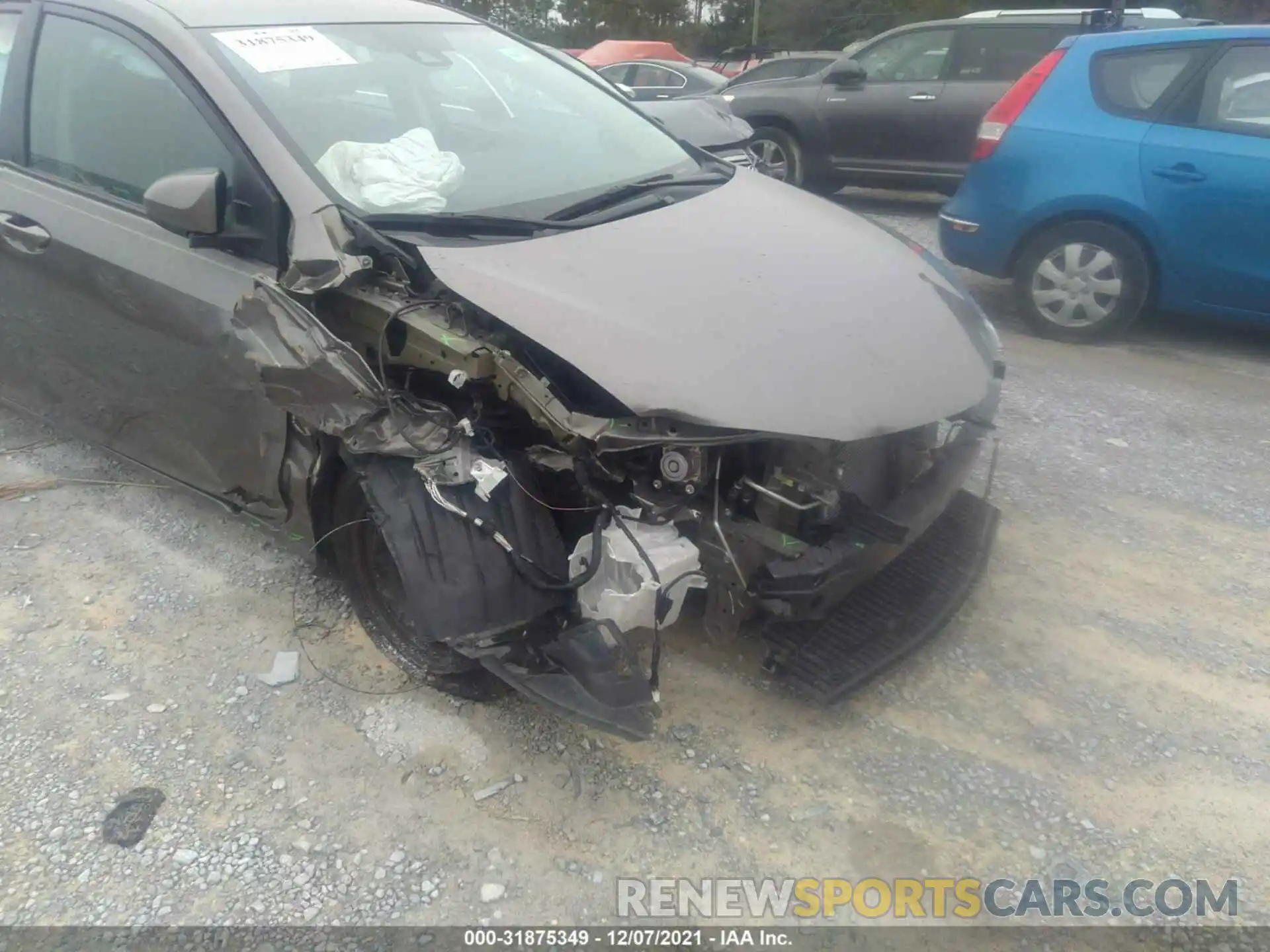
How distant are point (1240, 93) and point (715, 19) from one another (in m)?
37.4

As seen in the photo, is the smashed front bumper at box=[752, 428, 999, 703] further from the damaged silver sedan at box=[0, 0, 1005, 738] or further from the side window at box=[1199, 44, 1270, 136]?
the side window at box=[1199, 44, 1270, 136]

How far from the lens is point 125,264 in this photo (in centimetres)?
292

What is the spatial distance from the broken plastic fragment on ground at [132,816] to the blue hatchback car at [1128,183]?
4905 millimetres

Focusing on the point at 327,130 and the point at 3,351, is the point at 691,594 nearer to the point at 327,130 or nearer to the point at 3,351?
the point at 327,130

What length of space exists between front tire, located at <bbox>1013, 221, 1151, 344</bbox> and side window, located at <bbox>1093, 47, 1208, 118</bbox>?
62 cm

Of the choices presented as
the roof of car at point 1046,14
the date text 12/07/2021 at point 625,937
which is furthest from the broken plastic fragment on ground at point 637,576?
the roof of car at point 1046,14

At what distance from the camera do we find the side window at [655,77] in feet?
42.5

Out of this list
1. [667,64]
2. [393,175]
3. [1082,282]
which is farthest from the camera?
[667,64]

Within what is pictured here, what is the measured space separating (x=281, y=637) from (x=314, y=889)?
3.14ft

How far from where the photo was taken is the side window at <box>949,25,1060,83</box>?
7633 millimetres

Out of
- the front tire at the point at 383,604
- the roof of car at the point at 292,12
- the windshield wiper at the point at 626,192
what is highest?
the roof of car at the point at 292,12

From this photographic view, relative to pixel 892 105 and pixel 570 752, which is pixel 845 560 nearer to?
pixel 570 752

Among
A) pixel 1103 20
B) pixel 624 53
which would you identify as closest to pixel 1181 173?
pixel 1103 20

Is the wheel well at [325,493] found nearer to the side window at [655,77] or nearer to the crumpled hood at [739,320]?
the crumpled hood at [739,320]
